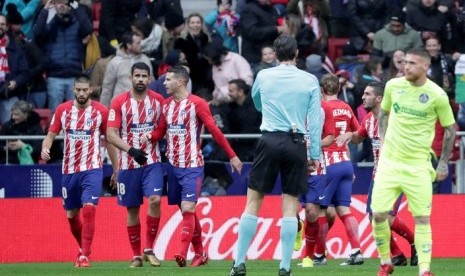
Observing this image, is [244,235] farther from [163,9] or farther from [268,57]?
[163,9]

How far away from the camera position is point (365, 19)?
23.9 m

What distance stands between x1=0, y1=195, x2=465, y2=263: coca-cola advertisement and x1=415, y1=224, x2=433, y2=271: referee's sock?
731 centimetres

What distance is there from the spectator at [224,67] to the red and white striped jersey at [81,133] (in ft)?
16.1

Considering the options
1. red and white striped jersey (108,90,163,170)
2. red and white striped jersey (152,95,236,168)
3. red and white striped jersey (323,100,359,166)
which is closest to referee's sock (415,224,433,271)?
red and white striped jersey (323,100,359,166)

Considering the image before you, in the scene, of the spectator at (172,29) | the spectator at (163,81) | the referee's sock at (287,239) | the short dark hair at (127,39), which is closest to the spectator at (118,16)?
the spectator at (172,29)

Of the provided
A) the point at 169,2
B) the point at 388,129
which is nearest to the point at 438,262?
the point at 388,129

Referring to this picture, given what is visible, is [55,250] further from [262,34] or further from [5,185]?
[262,34]

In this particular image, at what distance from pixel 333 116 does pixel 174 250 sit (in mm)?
4320

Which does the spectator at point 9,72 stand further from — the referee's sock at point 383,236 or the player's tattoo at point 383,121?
the referee's sock at point 383,236

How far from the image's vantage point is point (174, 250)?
20031 mm

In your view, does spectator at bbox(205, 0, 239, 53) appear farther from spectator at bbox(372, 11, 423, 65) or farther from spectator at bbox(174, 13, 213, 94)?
spectator at bbox(372, 11, 423, 65)

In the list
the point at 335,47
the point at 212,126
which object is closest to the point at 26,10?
the point at 335,47

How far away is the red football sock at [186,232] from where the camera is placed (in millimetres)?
16359

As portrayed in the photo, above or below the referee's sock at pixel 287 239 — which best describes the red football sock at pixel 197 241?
below
